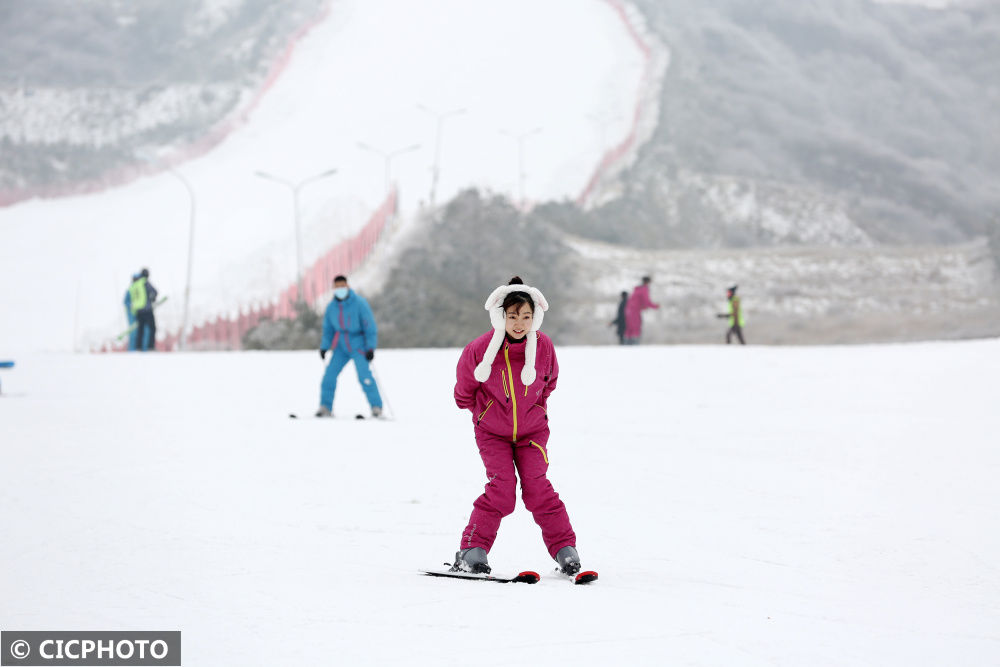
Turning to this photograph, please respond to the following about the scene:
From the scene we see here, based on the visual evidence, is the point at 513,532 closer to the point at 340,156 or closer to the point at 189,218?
the point at 189,218

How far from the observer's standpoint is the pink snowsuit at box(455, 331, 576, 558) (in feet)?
17.3

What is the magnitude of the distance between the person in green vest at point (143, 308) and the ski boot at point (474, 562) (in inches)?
759

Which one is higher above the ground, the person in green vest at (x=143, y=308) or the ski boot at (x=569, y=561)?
the person in green vest at (x=143, y=308)

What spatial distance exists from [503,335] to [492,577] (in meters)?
1.13

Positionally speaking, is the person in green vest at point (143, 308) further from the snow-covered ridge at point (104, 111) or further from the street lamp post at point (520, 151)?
the snow-covered ridge at point (104, 111)

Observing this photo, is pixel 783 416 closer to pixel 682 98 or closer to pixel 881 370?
pixel 881 370

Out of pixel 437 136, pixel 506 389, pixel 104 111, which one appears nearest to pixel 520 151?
pixel 437 136

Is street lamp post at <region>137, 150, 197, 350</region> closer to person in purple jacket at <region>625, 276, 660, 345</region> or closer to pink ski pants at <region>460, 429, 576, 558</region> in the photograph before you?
person in purple jacket at <region>625, 276, 660, 345</region>

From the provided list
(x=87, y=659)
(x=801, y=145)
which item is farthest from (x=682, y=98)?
(x=87, y=659)

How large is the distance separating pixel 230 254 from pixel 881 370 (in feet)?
94.3

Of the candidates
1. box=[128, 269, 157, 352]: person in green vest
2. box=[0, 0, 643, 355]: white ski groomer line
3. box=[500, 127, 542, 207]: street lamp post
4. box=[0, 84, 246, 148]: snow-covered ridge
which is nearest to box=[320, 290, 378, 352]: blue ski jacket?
box=[128, 269, 157, 352]: person in green vest

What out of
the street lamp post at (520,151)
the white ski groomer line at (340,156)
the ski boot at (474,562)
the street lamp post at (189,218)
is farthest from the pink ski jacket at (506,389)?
the street lamp post at (520,151)

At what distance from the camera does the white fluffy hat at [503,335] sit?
514 cm

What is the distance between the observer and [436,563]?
18.8ft
